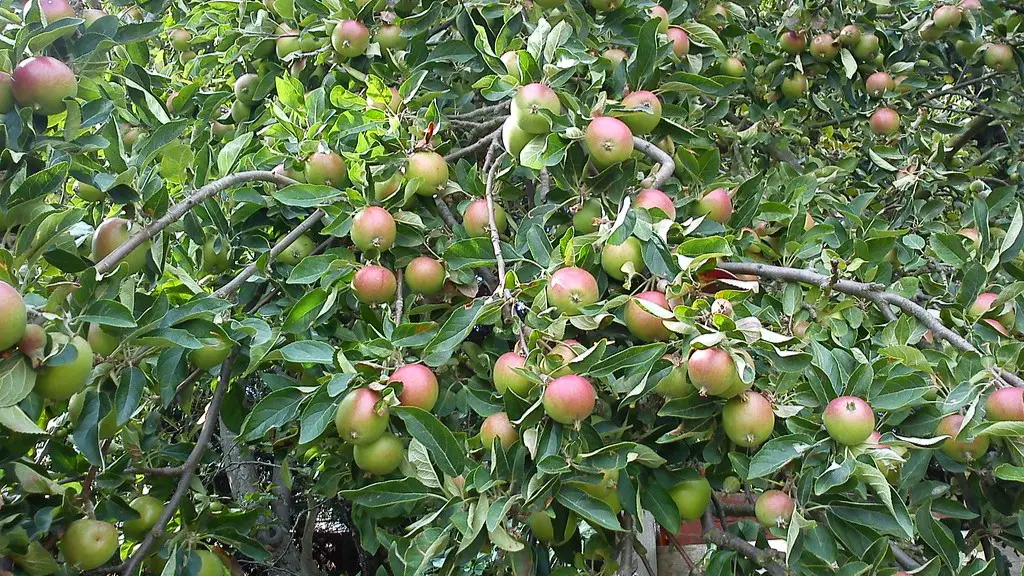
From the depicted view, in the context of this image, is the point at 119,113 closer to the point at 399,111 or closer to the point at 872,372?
the point at 399,111

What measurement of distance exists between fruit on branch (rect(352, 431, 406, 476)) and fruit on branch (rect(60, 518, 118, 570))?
44cm

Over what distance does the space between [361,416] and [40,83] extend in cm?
67

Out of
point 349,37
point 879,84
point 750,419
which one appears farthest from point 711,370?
point 879,84

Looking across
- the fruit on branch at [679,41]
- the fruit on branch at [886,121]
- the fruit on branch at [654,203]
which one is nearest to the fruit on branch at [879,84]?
the fruit on branch at [886,121]

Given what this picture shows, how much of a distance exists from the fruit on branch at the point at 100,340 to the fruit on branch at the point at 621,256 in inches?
29.1

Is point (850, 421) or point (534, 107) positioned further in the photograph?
point (534, 107)

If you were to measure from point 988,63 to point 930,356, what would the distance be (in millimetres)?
1661

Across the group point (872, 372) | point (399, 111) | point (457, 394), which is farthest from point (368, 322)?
point (872, 372)

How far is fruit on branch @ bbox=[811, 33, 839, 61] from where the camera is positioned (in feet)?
7.38

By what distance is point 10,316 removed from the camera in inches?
31.9

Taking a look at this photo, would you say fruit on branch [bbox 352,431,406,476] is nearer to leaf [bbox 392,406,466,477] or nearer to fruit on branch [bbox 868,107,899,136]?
leaf [bbox 392,406,466,477]

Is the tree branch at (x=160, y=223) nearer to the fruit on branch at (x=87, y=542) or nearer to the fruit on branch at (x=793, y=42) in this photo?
the fruit on branch at (x=87, y=542)

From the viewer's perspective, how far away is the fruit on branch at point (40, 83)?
3.51ft

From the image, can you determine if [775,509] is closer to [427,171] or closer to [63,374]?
[427,171]
